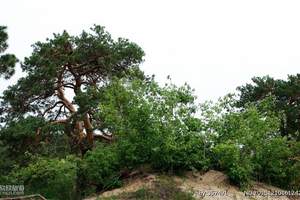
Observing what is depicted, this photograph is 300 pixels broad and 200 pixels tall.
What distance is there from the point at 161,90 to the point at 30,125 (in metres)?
10.2

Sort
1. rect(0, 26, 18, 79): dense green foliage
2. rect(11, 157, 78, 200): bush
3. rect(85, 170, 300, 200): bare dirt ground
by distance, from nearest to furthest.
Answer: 1. rect(85, 170, 300, 200): bare dirt ground
2. rect(11, 157, 78, 200): bush
3. rect(0, 26, 18, 79): dense green foliage

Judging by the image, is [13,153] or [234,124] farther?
[13,153]

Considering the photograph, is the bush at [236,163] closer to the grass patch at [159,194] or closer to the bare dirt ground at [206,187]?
the bare dirt ground at [206,187]

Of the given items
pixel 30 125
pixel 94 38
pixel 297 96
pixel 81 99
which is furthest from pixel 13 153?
pixel 297 96

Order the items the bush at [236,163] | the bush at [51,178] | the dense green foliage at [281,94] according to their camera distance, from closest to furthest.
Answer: the bush at [236,163] < the bush at [51,178] < the dense green foliage at [281,94]

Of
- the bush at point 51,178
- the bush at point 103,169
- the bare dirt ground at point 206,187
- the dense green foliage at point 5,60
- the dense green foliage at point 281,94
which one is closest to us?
the bare dirt ground at point 206,187

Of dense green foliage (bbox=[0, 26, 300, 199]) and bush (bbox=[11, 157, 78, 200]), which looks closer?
dense green foliage (bbox=[0, 26, 300, 199])

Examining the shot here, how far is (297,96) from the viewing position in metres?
28.9

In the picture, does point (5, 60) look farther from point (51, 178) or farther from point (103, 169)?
point (103, 169)

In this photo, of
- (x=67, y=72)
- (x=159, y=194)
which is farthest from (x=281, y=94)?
(x=159, y=194)

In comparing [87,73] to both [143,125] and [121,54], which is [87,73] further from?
[143,125]

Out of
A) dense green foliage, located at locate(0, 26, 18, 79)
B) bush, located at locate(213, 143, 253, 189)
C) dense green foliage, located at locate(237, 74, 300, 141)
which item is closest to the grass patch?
bush, located at locate(213, 143, 253, 189)

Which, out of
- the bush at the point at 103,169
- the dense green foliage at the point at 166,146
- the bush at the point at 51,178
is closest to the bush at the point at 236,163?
the dense green foliage at the point at 166,146

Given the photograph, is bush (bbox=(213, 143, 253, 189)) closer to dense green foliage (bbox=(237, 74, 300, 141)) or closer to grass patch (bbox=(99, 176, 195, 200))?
grass patch (bbox=(99, 176, 195, 200))
